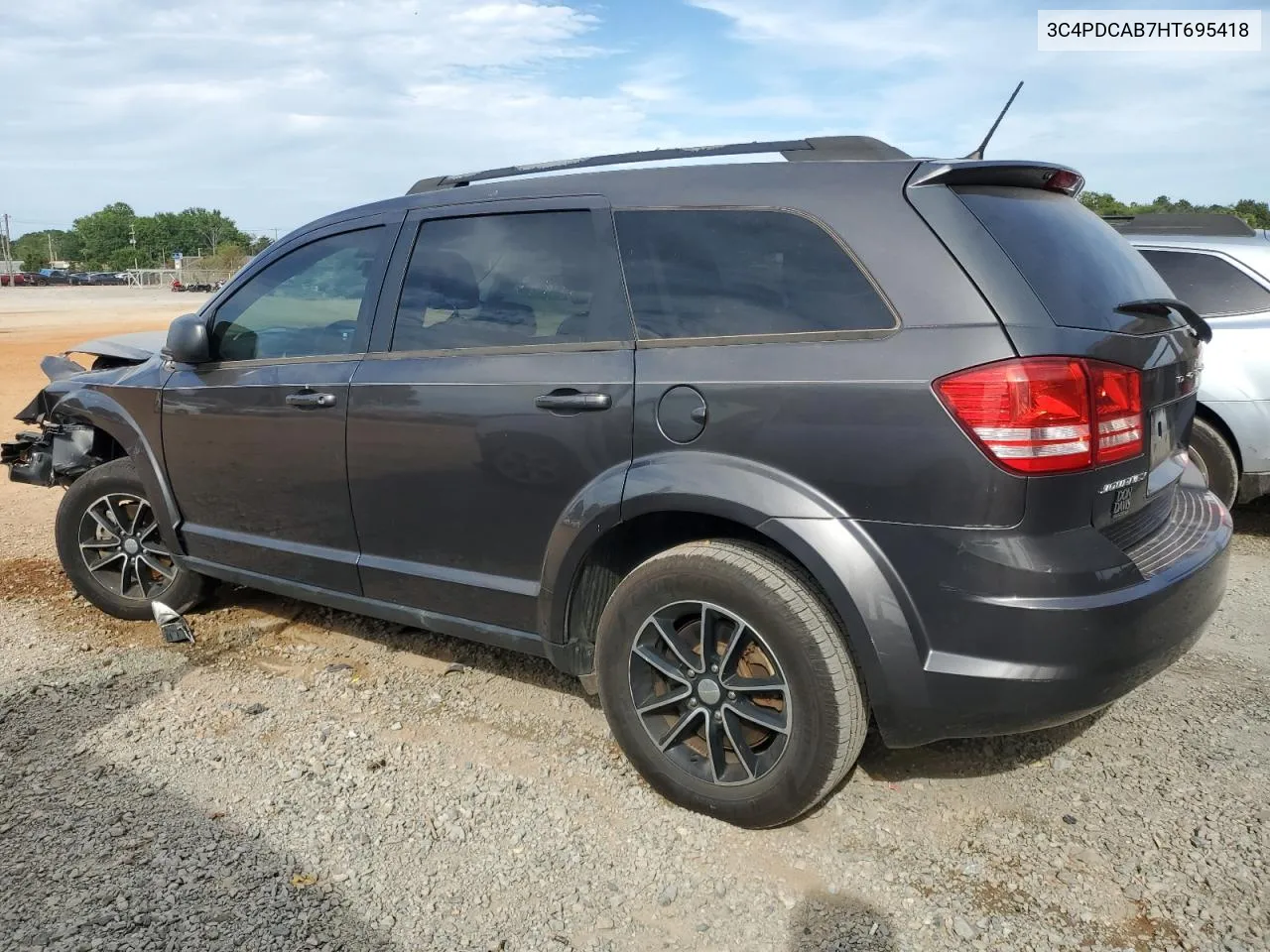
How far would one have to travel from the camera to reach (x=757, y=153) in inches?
117

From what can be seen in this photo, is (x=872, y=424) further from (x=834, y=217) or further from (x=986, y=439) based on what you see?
(x=834, y=217)

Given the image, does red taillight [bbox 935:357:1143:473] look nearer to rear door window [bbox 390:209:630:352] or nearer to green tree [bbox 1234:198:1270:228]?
rear door window [bbox 390:209:630:352]

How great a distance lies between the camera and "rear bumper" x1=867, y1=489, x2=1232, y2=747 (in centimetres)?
241

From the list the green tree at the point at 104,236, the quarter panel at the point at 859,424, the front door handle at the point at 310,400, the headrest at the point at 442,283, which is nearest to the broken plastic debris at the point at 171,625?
the front door handle at the point at 310,400

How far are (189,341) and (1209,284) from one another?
216 inches

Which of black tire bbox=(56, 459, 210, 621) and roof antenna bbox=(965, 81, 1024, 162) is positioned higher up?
roof antenna bbox=(965, 81, 1024, 162)

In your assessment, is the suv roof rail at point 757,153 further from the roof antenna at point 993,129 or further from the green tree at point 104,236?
the green tree at point 104,236

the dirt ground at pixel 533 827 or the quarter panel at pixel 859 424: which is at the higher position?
the quarter panel at pixel 859 424

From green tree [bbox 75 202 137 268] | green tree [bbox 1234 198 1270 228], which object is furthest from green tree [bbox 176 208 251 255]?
green tree [bbox 1234 198 1270 228]

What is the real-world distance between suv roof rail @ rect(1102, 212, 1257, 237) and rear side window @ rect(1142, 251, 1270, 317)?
1.03 ft

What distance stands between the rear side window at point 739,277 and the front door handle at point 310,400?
1273 millimetres

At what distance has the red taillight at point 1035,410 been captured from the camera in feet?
7.82

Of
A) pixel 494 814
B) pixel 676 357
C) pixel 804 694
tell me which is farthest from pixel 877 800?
pixel 676 357

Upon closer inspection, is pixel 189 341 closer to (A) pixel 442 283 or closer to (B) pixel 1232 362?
(A) pixel 442 283
